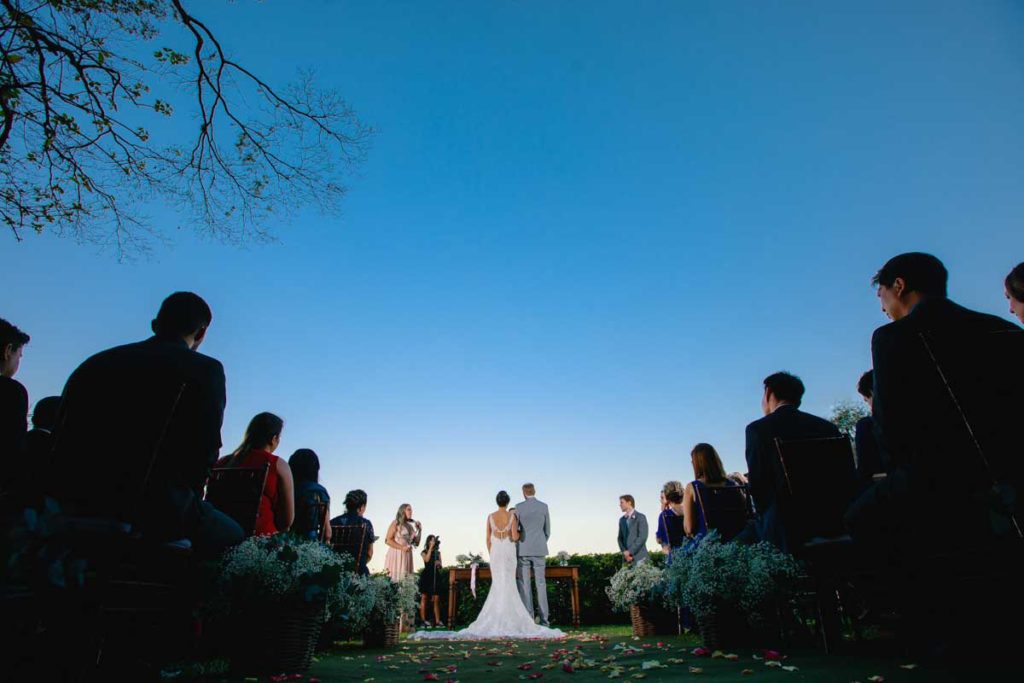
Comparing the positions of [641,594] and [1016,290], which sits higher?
[1016,290]

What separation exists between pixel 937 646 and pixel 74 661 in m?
3.34

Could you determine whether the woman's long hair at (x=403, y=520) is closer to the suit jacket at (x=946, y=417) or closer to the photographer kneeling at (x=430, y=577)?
the photographer kneeling at (x=430, y=577)

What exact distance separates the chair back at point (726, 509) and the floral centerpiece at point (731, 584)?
35.7 inches

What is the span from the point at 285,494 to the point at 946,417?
14.1 feet

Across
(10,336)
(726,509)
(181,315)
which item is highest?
(10,336)

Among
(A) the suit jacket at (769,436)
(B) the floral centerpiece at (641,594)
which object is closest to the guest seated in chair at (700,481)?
(B) the floral centerpiece at (641,594)

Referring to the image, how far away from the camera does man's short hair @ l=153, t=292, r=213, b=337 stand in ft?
8.72

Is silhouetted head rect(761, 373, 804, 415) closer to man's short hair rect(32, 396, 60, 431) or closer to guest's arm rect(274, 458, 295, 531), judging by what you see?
guest's arm rect(274, 458, 295, 531)

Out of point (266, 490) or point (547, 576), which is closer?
point (266, 490)

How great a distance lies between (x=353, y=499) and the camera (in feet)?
27.6

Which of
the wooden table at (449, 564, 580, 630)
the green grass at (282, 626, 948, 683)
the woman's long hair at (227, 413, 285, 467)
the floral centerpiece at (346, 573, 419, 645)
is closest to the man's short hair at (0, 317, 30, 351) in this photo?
the woman's long hair at (227, 413, 285, 467)

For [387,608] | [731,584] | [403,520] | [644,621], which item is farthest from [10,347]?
[403,520]

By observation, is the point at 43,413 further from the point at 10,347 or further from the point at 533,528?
the point at 533,528

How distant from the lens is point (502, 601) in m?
10.7
